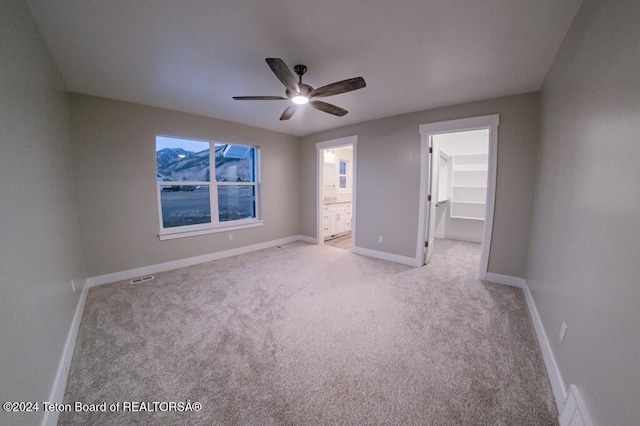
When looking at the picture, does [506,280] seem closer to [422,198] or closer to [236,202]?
[422,198]

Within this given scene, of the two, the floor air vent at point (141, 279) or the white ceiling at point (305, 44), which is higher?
the white ceiling at point (305, 44)

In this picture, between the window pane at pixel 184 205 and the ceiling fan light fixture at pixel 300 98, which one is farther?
the window pane at pixel 184 205

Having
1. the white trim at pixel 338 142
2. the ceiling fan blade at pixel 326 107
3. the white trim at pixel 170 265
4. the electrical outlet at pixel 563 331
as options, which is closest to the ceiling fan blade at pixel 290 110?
the ceiling fan blade at pixel 326 107

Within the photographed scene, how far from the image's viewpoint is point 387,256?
404 centimetres

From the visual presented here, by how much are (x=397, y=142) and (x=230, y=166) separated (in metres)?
3.07

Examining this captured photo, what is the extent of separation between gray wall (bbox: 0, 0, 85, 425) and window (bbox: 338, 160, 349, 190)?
5352mm

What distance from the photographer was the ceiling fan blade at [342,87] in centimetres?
184

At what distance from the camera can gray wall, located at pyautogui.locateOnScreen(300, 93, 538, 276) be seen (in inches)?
111

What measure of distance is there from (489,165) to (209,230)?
14.5ft

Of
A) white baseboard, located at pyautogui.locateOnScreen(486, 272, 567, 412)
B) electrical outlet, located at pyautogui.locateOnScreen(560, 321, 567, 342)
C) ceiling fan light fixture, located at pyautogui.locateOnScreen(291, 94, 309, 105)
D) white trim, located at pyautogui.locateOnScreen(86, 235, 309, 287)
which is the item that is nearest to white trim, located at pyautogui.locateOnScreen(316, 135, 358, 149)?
ceiling fan light fixture, located at pyautogui.locateOnScreen(291, 94, 309, 105)

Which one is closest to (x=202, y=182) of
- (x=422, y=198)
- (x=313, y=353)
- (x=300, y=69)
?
(x=300, y=69)

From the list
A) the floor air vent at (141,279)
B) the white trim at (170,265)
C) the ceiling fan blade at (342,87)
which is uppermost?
the ceiling fan blade at (342,87)

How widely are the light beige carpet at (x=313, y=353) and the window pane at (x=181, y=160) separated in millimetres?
1695

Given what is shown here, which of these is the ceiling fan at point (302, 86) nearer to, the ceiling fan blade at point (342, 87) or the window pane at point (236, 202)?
the ceiling fan blade at point (342, 87)
